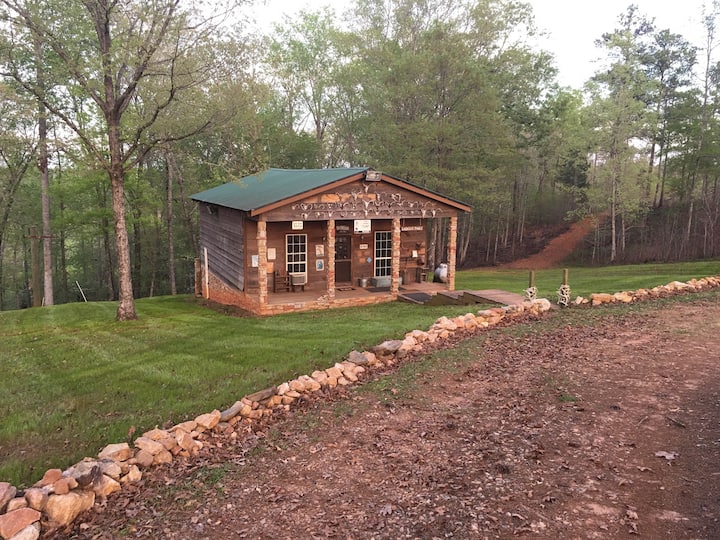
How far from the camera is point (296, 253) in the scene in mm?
18016

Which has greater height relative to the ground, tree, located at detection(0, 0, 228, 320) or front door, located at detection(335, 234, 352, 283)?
tree, located at detection(0, 0, 228, 320)

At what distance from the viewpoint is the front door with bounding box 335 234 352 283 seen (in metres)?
18.8

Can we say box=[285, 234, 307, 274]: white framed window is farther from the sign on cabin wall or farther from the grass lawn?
the grass lawn

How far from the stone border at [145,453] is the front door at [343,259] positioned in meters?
9.19

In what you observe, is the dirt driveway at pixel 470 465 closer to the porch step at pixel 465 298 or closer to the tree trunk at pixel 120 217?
the porch step at pixel 465 298

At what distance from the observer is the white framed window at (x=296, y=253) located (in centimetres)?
1783

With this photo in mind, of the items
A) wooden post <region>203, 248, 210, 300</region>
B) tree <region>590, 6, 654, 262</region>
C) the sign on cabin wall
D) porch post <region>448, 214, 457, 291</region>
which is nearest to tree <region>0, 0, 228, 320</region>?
the sign on cabin wall

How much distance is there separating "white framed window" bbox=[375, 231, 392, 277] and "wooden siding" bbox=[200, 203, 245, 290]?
16.1ft

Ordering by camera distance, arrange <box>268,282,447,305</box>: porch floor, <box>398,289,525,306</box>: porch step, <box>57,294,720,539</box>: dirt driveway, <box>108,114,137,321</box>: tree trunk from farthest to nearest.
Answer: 1. <box>268,282,447,305</box>: porch floor
2. <box>398,289,525,306</box>: porch step
3. <box>108,114,137,321</box>: tree trunk
4. <box>57,294,720,539</box>: dirt driveway

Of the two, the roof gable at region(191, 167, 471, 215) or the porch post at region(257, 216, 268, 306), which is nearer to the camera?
the roof gable at region(191, 167, 471, 215)

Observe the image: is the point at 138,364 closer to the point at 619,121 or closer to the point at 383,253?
the point at 383,253

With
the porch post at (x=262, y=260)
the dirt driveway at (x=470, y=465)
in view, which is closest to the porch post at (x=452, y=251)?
the porch post at (x=262, y=260)

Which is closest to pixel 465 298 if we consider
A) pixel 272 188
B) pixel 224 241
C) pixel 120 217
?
pixel 272 188

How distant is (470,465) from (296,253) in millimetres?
13381
